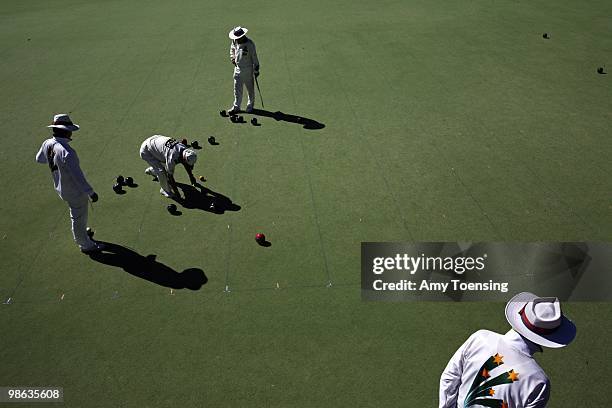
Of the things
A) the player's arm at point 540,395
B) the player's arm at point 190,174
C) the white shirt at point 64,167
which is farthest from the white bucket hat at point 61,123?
the player's arm at point 540,395

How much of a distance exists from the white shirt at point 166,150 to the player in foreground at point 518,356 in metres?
5.75

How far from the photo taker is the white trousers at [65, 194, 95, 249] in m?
6.69

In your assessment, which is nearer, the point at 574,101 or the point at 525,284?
the point at 525,284

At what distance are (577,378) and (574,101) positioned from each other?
8648 mm

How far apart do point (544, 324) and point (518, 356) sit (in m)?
0.33

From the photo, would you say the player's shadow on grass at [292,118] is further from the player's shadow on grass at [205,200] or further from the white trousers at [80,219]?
the white trousers at [80,219]

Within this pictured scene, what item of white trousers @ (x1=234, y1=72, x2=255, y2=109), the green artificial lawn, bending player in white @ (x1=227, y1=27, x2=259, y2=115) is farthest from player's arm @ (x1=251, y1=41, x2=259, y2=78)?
the green artificial lawn

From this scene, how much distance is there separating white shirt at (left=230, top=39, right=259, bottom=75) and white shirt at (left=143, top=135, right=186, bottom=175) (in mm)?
3674

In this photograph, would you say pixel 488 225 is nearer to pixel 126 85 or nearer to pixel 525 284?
pixel 525 284

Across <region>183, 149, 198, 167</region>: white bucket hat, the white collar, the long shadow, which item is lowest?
the long shadow

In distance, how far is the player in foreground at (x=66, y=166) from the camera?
635cm

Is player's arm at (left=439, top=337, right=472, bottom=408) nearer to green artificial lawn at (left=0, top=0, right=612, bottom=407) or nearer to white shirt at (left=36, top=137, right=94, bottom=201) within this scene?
green artificial lawn at (left=0, top=0, right=612, bottom=407)

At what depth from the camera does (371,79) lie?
12891 millimetres

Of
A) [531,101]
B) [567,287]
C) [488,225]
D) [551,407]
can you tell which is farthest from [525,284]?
[531,101]
